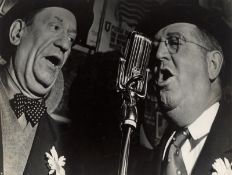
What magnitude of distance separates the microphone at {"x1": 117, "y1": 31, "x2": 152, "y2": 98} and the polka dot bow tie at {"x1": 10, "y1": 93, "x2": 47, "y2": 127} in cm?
52

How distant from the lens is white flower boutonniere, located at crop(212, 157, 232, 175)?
10.9 feet

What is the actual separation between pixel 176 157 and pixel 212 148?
10.1 inches

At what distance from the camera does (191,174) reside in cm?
329

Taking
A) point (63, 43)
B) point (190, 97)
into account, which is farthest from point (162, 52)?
point (63, 43)

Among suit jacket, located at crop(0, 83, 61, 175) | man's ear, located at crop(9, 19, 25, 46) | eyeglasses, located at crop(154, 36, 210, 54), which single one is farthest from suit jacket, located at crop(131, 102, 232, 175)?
man's ear, located at crop(9, 19, 25, 46)

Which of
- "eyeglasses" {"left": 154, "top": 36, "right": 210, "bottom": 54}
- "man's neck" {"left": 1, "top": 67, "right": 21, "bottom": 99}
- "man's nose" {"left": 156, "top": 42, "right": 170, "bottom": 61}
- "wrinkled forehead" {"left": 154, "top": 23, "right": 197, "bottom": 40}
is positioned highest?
"wrinkled forehead" {"left": 154, "top": 23, "right": 197, "bottom": 40}

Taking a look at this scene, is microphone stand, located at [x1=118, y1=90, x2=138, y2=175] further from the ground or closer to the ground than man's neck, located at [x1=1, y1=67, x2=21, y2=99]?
closer to the ground

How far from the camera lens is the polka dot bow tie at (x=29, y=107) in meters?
3.02

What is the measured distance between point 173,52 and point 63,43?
76 cm

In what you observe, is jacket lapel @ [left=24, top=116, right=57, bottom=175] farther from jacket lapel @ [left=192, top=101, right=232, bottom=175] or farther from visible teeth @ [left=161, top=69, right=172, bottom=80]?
jacket lapel @ [left=192, top=101, right=232, bottom=175]

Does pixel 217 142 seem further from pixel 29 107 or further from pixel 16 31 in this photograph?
pixel 16 31

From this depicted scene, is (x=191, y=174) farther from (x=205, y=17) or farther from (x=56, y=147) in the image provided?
(x=205, y=17)

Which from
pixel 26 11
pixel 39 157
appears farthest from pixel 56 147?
pixel 26 11

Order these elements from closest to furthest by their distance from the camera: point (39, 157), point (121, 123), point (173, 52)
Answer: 1. point (39, 157)
2. point (121, 123)
3. point (173, 52)
